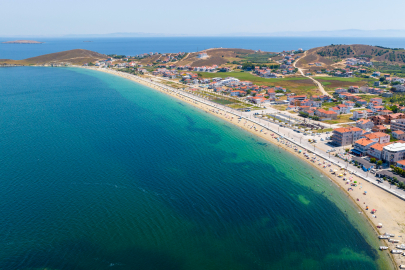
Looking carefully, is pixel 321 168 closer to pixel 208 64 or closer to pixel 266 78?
pixel 266 78

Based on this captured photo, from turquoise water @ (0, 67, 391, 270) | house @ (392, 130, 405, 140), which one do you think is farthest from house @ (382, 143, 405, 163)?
turquoise water @ (0, 67, 391, 270)

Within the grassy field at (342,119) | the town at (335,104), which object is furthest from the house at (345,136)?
the grassy field at (342,119)

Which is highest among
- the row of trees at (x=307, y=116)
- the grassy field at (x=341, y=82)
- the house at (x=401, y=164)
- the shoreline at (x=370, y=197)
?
the grassy field at (x=341, y=82)

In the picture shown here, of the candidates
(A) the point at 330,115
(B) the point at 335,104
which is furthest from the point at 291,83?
(A) the point at 330,115

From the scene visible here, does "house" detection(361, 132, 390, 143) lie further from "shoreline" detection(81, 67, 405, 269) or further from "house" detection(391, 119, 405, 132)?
"shoreline" detection(81, 67, 405, 269)

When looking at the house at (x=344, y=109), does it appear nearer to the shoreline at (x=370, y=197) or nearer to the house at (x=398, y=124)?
the house at (x=398, y=124)

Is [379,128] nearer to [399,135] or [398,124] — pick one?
[398,124]

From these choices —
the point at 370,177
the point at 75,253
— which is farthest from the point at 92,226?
the point at 370,177

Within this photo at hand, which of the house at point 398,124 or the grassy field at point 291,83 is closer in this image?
the house at point 398,124
